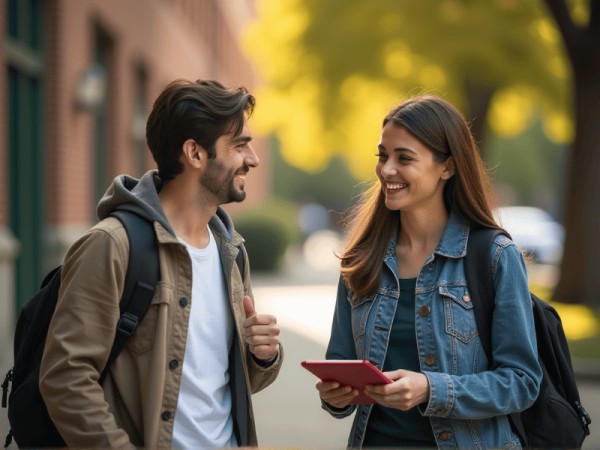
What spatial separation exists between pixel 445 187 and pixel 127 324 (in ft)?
4.14

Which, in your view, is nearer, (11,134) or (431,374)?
(431,374)

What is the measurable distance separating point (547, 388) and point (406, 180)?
84cm

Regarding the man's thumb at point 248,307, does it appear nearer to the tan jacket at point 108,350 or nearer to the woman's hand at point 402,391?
the tan jacket at point 108,350

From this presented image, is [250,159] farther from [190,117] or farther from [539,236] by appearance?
[539,236]

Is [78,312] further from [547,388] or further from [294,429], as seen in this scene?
[294,429]

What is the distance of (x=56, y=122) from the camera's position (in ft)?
43.9

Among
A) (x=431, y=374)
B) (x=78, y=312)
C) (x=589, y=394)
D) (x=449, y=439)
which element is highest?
(x=78, y=312)

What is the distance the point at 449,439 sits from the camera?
10.7 ft

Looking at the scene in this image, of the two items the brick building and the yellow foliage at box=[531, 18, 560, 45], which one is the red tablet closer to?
the brick building

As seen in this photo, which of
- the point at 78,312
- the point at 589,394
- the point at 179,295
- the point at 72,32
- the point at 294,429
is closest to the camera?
the point at 78,312

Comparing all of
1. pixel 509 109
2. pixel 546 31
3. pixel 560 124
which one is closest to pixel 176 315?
pixel 546 31

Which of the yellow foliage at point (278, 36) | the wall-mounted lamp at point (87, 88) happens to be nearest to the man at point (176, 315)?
the wall-mounted lamp at point (87, 88)

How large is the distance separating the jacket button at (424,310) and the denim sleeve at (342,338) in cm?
33

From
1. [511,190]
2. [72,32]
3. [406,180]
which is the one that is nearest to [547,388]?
[406,180]
